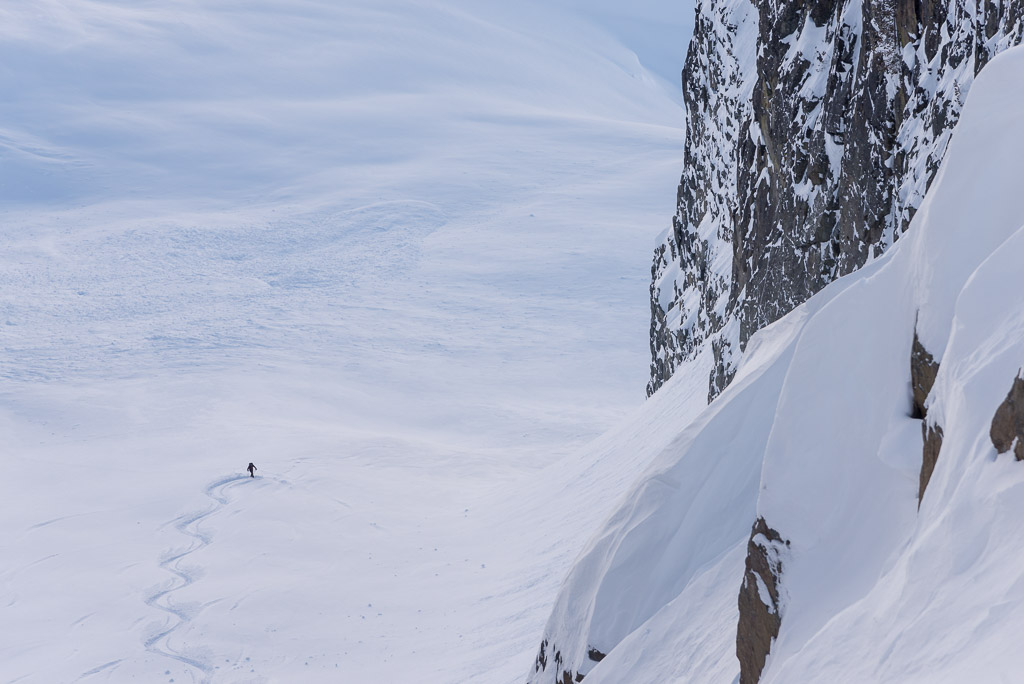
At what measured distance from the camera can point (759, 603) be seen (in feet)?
15.9

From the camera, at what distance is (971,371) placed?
3.84 metres

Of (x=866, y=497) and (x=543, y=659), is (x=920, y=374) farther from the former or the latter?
(x=543, y=659)

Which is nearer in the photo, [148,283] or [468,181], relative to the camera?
[148,283]

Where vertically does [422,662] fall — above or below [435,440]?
above

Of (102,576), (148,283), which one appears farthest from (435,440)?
(148,283)

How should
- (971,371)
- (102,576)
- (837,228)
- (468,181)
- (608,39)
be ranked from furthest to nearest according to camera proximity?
(608,39) < (468,181) < (102,576) < (837,228) < (971,371)

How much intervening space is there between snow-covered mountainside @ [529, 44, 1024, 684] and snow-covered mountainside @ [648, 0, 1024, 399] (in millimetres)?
4137

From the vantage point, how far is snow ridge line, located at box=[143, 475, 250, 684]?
15.6 meters

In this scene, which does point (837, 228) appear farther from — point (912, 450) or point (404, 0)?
point (404, 0)

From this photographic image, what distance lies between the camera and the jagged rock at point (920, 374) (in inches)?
177

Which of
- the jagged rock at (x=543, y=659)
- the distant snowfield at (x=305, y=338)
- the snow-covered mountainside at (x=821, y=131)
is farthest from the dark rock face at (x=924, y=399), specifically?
the distant snowfield at (x=305, y=338)

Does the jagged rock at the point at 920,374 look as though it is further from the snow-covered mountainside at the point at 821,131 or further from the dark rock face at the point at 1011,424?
the snow-covered mountainside at the point at 821,131

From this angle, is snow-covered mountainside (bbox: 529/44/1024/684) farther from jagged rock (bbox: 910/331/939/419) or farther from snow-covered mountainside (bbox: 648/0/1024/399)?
snow-covered mountainside (bbox: 648/0/1024/399)

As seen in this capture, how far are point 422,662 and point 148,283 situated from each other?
37.4 metres
